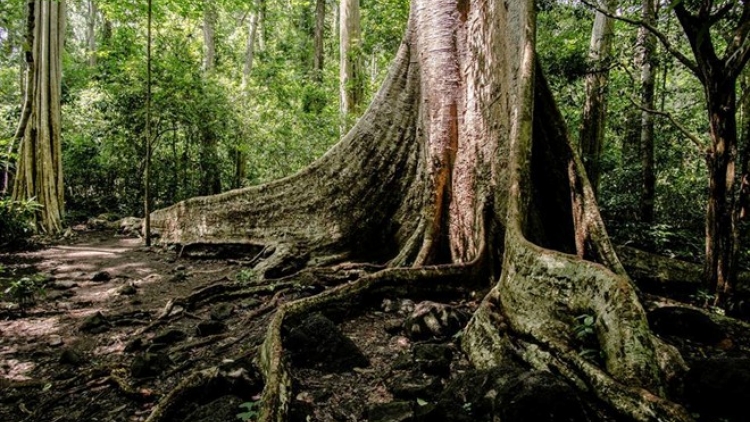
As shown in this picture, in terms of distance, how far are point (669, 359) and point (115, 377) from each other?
117 inches

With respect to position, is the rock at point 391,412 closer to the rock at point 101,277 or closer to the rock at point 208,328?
the rock at point 208,328

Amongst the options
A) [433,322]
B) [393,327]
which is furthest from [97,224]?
[433,322]

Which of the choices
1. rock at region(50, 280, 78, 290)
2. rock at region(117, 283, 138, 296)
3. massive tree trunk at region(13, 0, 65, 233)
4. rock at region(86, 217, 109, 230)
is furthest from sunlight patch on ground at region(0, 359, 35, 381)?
rock at region(86, 217, 109, 230)

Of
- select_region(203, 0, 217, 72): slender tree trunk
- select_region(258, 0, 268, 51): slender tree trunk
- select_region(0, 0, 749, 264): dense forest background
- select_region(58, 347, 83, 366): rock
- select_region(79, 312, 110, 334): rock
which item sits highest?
select_region(258, 0, 268, 51): slender tree trunk

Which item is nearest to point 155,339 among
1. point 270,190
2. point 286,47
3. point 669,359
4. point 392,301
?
point 392,301

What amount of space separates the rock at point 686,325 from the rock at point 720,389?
1.31 meters

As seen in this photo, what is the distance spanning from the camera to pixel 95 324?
11.4 feet

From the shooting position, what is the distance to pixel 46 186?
8359 millimetres

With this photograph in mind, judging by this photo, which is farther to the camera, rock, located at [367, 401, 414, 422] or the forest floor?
the forest floor

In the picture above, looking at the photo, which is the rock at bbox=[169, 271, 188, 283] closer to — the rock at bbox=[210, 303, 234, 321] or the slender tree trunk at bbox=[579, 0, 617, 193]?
the rock at bbox=[210, 303, 234, 321]

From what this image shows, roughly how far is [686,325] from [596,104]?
7164 millimetres

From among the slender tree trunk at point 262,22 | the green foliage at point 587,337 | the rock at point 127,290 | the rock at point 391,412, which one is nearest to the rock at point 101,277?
the rock at point 127,290

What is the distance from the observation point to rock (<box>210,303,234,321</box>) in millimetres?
3528

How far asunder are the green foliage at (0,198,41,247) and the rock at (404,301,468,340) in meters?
7.22
